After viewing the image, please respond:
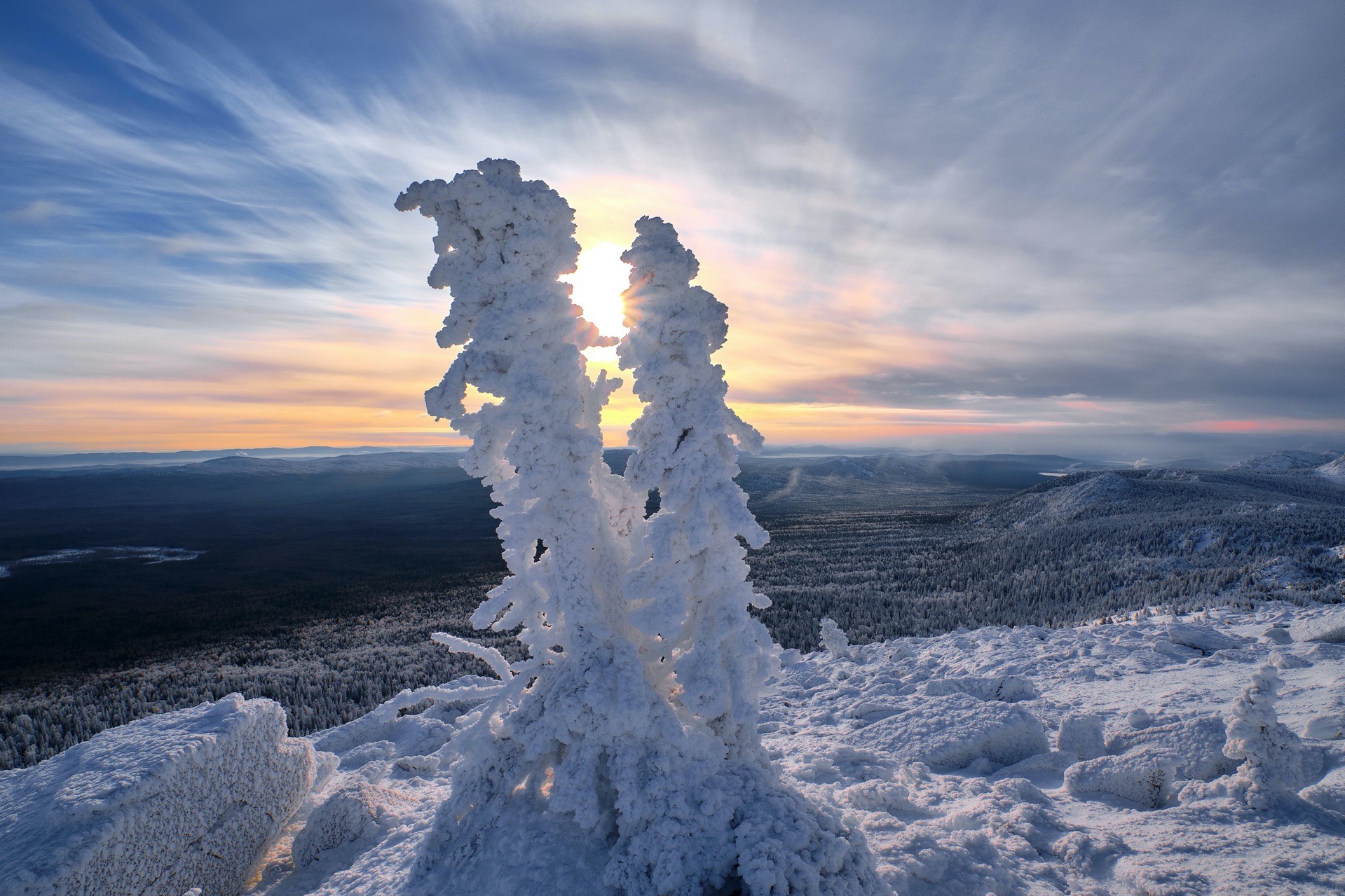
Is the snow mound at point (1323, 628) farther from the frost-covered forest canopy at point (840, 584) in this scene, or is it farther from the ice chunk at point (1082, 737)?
the ice chunk at point (1082, 737)

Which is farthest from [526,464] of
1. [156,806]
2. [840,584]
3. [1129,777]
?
[840,584]

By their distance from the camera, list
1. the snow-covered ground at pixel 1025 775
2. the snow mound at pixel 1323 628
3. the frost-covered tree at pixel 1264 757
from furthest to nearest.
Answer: the snow mound at pixel 1323 628 → the frost-covered tree at pixel 1264 757 → the snow-covered ground at pixel 1025 775

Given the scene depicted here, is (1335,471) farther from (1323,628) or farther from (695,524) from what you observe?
(695,524)

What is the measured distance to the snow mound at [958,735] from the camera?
8.29 metres

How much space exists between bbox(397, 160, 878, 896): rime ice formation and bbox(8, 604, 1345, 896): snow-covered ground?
56 centimetres

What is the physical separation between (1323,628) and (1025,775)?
25.1 ft

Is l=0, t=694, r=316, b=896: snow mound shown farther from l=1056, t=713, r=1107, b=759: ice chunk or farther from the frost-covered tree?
the frost-covered tree

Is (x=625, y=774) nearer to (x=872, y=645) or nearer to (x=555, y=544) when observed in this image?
(x=555, y=544)

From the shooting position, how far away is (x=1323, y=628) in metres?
10.3

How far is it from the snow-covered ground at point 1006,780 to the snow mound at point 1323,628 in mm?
33

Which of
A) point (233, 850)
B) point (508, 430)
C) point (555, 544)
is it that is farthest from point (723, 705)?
point (233, 850)

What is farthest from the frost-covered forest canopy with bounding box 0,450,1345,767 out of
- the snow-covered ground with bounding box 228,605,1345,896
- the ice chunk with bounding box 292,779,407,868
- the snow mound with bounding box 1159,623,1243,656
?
the ice chunk with bounding box 292,779,407,868

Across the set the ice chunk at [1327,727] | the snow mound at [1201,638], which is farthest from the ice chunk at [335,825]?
the snow mound at [1201,638]

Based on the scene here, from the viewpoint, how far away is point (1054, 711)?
9.28 metres
